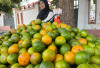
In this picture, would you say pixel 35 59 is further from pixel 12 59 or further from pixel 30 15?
pixel 30 15

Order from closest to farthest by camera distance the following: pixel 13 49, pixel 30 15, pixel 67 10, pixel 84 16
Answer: pixel 13 49, pixel 67 10, pixel 84 16, pixel 30 15

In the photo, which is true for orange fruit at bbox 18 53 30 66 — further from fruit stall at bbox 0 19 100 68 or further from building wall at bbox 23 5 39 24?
building wall at bbox 23 5 39 24

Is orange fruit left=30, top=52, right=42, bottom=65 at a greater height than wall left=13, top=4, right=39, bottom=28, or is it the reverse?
wall left=13, top=4, right=39, bottom=28

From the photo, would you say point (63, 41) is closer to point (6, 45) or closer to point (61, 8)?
point (6, 45)

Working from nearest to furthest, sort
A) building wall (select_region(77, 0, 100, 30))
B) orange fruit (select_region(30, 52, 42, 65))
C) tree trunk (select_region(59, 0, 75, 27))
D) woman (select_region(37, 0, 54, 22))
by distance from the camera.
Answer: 1. orange fruit (select_region(30, 52, 42, 65))
2. woman (select_region(37, 0, 54, 22))
3. tree trunk (select_region(59, 0, 75, 27))
4. building wall (select_region(77, 0, 100, 30))

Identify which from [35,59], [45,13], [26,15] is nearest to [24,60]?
[35,59]

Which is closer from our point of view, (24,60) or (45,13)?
(24,60)

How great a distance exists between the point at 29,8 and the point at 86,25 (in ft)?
16.4

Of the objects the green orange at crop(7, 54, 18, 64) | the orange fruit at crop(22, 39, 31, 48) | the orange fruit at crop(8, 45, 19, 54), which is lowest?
the green orange at crop(7, 54, 18, 64)

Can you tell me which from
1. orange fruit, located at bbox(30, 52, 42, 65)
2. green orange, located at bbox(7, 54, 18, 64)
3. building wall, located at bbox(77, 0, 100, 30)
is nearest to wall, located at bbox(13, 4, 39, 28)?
building wall, located at bbox(77, 0, 100, 30)

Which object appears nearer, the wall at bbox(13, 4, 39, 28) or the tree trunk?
the tree trunk

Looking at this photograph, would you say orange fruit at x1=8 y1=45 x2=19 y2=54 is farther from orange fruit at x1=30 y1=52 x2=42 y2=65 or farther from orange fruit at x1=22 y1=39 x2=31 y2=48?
orange fruit at x1=30 y1=52 x2=42 y2=65

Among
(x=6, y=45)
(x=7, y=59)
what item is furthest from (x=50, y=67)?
(x=6, y=45)

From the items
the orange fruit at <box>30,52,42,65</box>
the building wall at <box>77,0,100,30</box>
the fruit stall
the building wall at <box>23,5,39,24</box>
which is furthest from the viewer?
the building wall at <box>23,5,39,24</box>
